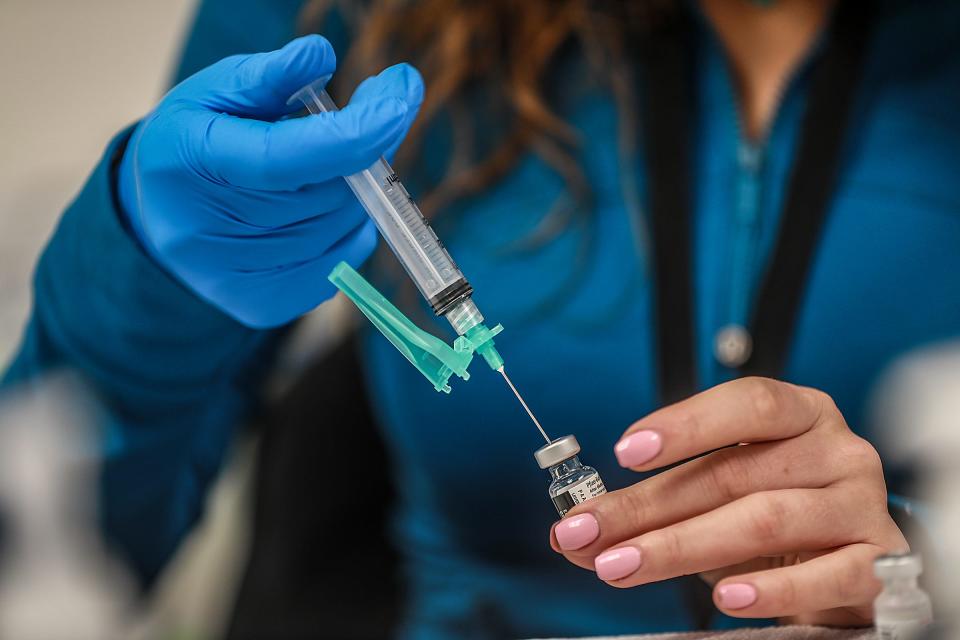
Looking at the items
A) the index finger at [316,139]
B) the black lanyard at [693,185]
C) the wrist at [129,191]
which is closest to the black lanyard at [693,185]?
the black lanyard at [693,185]

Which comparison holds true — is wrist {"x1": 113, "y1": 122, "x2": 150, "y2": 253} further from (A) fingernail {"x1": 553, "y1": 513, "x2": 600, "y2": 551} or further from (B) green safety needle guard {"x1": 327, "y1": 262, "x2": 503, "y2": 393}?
(A) fingernail {"x1": 553, "y1": 513, "x2": 600, "y2": 551}

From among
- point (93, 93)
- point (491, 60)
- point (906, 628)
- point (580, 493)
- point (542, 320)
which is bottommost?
point (906, 628)

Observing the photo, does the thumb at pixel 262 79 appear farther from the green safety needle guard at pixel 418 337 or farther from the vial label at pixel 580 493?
the vial label at pixel 580 493

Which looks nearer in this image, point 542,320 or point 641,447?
point 641,447

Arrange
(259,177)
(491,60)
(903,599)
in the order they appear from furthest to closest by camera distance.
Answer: (491,60) < (259,177) < (903,599)

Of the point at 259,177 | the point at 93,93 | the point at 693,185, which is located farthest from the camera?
the point at 93,93

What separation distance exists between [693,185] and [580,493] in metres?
0.44

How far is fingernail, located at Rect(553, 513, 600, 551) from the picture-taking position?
0.44m

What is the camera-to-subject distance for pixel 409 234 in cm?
56

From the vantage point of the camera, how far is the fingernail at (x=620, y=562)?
428mm

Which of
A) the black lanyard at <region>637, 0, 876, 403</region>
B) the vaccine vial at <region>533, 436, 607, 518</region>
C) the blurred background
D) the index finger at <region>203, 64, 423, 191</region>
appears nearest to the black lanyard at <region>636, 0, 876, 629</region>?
the black lanyard at <region>637, 0, 876, 403</region>

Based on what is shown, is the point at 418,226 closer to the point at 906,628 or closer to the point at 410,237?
the point at 410,237

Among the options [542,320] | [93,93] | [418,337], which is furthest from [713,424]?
[93,93]

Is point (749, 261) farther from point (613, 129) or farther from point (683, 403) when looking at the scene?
point (683, 403)
